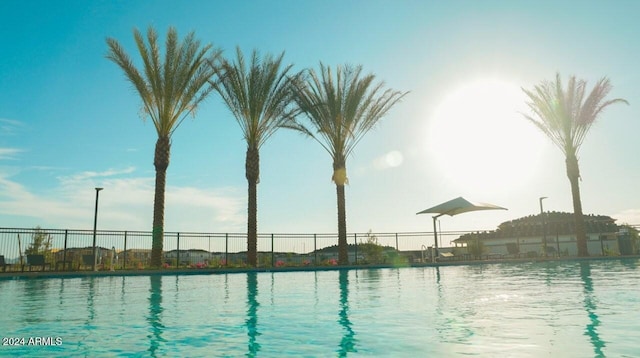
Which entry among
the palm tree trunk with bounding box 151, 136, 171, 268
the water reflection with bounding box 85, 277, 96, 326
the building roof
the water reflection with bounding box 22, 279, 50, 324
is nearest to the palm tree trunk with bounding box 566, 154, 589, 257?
the building roof

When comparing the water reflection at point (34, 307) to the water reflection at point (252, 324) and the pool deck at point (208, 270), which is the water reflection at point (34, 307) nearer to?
the water reflection at point (252, 324)

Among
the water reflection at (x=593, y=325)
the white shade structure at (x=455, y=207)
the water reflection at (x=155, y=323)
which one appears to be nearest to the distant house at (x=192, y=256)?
the white shade structure at (x=455, y=207)

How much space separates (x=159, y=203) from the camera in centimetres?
2022

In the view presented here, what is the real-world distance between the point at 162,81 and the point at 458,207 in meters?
15.2

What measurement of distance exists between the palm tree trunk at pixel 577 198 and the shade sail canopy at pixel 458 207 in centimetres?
485

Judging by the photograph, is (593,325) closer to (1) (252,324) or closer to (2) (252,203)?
(1) (252,324)

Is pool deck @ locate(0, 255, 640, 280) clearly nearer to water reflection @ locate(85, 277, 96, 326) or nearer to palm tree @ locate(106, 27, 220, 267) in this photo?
palm tree @ locate(106, 27, 220, 267)

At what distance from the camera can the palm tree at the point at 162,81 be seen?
65.2 ft

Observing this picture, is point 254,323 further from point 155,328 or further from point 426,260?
point 426,260

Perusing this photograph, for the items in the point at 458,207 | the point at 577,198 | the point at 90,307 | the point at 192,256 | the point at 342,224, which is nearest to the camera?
the point at 90,307

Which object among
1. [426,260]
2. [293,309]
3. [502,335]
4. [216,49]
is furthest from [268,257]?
[502,335]

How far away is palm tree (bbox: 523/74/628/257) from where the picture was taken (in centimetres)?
2559

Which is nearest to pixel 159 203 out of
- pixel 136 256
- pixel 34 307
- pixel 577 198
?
Result: pixel 136 256

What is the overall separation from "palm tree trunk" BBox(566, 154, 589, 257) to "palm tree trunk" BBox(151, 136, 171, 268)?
2125cm
